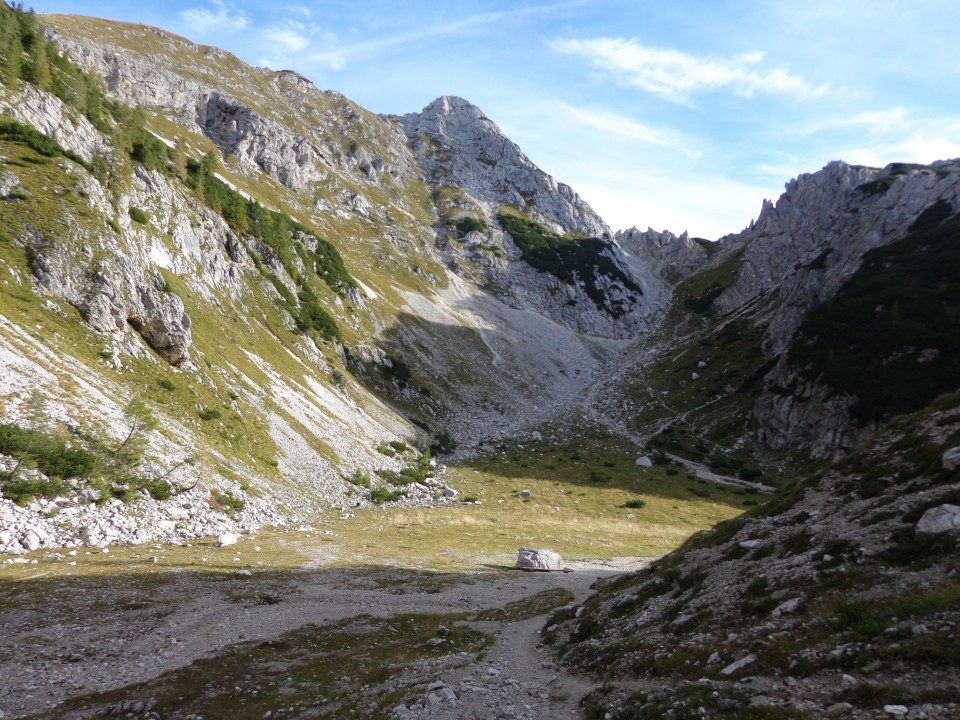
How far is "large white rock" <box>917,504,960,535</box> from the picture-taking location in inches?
450

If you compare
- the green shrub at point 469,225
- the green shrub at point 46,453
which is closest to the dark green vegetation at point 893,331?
the green shrub at point 46,453

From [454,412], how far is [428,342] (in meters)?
20.8

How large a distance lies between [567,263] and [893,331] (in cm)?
11990

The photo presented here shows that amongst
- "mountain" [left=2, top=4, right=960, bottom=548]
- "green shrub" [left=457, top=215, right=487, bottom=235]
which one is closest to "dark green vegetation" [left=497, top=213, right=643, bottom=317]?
"mountain" [left=2, top=4, right=960, bottom=548]

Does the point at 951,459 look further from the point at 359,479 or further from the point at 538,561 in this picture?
the point at 359,479

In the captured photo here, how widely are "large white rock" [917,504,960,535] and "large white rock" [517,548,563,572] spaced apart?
2369 centimetres

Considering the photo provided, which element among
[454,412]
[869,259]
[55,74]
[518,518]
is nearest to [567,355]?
[454,412]

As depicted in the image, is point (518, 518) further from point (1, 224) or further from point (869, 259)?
point (869, 259)

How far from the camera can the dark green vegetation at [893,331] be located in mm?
67500

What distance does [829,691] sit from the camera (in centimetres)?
834

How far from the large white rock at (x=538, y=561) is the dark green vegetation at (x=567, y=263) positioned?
14905cm

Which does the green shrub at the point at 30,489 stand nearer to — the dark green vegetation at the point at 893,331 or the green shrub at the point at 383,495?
the green shrub at the point at 383,495

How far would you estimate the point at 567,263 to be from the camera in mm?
186500

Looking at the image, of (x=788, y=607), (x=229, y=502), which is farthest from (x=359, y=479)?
(x=788, y=607)
